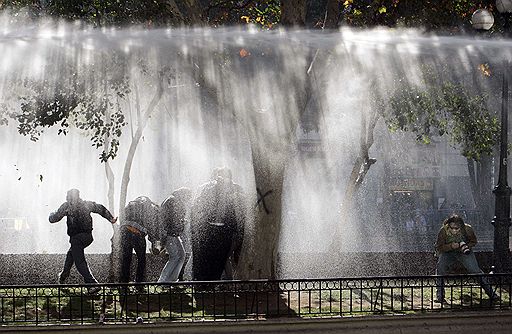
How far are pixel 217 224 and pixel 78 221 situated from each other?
1691 mm

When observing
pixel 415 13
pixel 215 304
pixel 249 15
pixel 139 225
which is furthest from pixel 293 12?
pixel 249 15

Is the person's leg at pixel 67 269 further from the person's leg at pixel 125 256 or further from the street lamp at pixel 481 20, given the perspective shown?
the street lamp at pixel 481 20

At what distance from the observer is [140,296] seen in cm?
1040

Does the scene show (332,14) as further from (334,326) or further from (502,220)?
(334,326)

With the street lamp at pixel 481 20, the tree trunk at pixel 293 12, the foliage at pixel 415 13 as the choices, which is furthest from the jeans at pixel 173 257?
the street lamp at pixel 481 20

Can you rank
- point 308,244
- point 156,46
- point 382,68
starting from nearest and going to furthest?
1. point 156,46
2. point 382,68
3. point 308,244

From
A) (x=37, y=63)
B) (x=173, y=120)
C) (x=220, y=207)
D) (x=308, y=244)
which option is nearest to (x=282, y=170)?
(x=220, y=207)

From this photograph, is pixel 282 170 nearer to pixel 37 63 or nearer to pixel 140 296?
pixel 140 296

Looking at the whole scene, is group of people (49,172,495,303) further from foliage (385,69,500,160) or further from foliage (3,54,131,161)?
foliage (385,69,500,160)

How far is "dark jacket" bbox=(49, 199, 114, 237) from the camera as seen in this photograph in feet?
40.2

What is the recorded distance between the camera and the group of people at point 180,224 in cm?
1210

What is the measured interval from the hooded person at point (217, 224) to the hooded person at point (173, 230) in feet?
0.49

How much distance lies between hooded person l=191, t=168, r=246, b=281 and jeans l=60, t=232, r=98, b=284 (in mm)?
1253

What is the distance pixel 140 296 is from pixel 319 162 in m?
29.5
